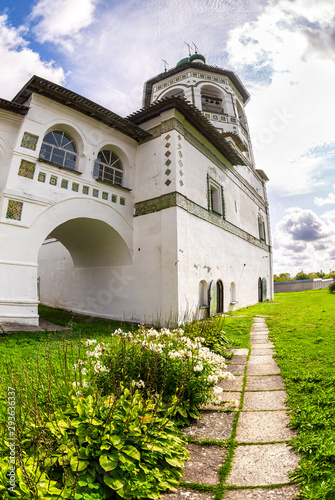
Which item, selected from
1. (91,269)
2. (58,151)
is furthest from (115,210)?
(91,269)

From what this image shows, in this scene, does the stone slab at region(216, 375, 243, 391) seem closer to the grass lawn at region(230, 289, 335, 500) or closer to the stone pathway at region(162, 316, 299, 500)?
the stone pathway at region(162, 316, 299, 500)

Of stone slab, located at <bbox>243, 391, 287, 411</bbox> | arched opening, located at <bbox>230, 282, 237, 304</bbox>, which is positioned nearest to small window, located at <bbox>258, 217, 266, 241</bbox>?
arched opening, located at <bbox>230, 282, 237, 304</bbox>

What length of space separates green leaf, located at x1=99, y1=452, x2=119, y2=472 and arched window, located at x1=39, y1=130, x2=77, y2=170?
24.6ft

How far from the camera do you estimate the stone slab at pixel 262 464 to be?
6.42ft

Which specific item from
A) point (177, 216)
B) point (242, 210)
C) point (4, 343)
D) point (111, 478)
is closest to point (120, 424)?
point (111, 478)

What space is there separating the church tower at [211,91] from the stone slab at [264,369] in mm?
13239

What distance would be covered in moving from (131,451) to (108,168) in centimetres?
908

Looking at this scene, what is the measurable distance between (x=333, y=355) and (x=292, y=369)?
2.67 ft

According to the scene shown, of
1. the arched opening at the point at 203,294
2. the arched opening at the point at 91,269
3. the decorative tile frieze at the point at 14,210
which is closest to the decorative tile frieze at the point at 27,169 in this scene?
the decorative tile frieze at the point at 14,210

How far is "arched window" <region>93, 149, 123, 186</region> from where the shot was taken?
9303 millimetres

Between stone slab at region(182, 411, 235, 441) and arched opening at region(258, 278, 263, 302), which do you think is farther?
arched opening at region(258, 278, 263, 302)

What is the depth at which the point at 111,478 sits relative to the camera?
173cm

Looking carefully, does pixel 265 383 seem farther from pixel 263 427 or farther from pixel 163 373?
pixel 163 373

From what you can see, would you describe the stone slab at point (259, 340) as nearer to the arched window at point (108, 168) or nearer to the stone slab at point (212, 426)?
the stone slab at point (212, 426)
